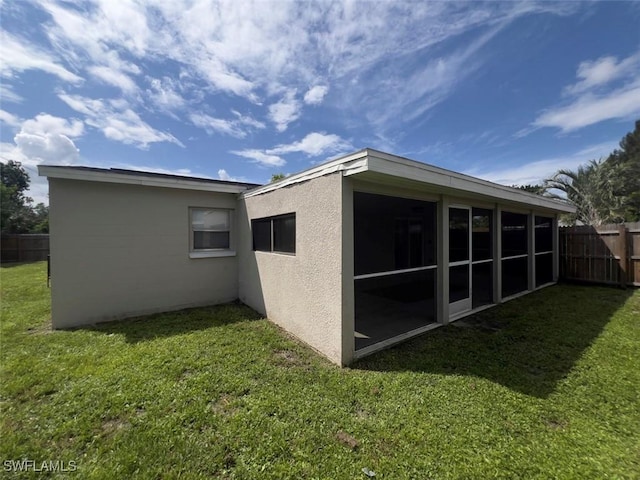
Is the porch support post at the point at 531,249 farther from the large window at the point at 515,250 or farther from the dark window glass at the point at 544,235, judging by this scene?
the dark window glass at the point at 544,235

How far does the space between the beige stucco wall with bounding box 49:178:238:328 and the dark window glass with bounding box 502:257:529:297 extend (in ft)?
29.5

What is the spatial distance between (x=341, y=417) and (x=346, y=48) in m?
6.93

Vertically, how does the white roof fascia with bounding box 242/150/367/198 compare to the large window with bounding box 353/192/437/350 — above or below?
above

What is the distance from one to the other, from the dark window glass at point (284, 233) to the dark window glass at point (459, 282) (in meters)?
3.61

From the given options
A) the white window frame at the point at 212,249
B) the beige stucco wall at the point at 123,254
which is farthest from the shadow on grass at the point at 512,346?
the beige stucco wall at the point at 123,254

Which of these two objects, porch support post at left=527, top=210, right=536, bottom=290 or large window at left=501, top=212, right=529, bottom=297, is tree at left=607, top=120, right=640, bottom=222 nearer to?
large window at left=501, top=212, right=529, bottom=297

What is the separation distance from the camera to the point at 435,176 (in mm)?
3984

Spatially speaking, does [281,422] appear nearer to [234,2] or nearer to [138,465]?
[138,465]

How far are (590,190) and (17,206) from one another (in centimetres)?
4171

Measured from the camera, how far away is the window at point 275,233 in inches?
183

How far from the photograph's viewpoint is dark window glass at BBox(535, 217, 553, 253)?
9164 millimetres

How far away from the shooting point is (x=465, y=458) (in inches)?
79.2

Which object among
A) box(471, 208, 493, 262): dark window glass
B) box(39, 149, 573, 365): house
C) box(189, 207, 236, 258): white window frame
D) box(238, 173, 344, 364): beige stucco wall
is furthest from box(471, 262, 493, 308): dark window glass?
box(189, 207, 236, 258): white window frame

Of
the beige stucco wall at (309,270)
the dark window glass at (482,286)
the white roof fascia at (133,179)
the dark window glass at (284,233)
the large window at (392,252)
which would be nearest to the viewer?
the beige stucco wall at (309,270)
